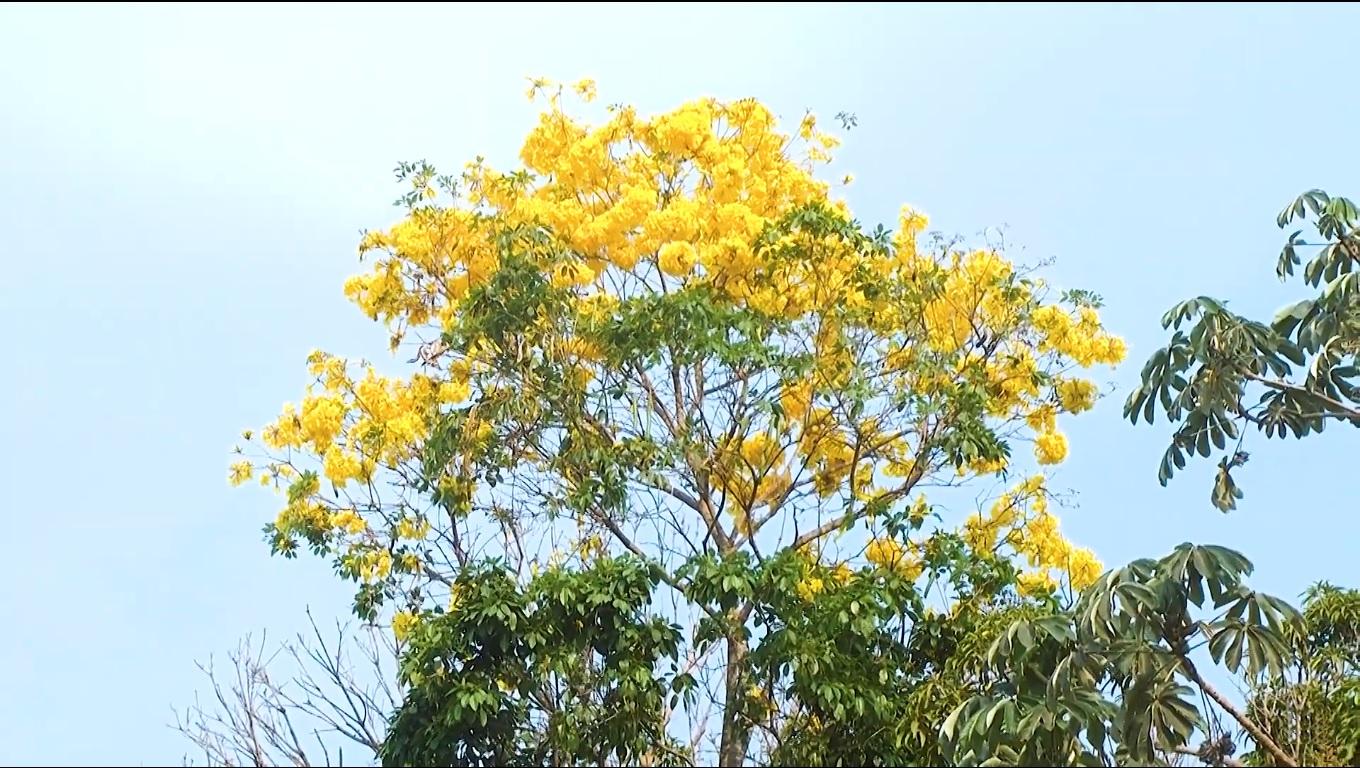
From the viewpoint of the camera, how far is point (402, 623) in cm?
620

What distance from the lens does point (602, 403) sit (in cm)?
629

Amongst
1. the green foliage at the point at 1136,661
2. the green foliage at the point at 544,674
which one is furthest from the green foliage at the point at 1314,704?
the green foliage at the point at 544,674

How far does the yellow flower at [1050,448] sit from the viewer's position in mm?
6469

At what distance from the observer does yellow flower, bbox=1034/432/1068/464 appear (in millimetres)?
6469

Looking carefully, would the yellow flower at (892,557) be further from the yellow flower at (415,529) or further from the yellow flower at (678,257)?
the yellow flower at (415,529)

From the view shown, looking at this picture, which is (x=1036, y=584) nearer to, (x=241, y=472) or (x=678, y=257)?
(x=678, y=257)

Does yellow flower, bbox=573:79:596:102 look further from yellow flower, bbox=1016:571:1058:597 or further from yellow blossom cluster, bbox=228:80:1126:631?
yellow flower, bbox=1016:571:1058:597

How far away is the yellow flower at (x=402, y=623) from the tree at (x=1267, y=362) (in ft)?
10.3

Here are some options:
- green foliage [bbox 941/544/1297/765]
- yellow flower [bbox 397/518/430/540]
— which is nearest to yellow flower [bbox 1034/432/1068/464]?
green foliage [bbox 941/544/1297/765]

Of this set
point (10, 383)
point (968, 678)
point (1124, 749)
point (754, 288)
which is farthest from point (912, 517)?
point (10, 383)

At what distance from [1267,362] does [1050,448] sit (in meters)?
1.89

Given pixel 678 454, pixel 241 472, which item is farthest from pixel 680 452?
pixel 241 472

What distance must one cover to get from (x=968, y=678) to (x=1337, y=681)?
1406 millimetres

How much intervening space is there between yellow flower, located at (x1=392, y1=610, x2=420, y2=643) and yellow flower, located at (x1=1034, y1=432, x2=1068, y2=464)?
286 cm
